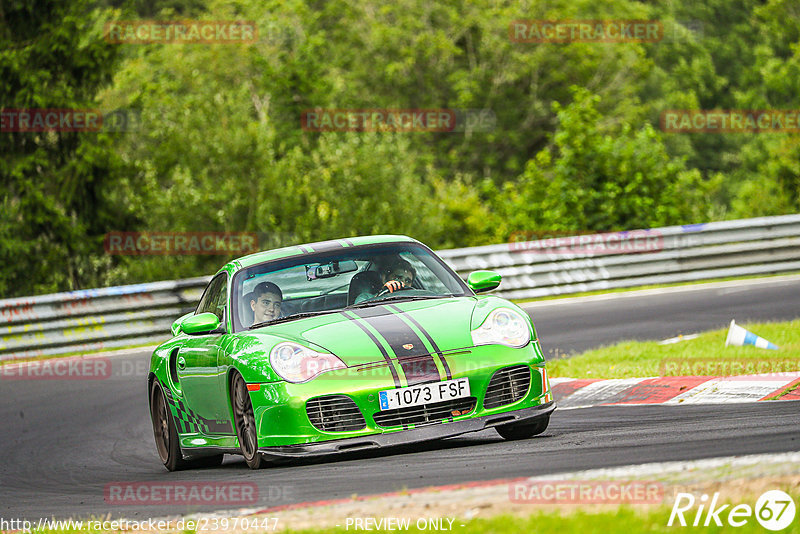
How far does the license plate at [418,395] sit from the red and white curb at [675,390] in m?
2.18

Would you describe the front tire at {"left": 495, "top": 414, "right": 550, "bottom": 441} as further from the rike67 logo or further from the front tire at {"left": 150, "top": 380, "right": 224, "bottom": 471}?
the rike67 logo

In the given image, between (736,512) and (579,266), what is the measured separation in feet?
48.1

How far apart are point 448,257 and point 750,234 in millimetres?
4817

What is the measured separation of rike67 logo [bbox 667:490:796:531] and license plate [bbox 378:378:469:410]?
8.27 feet

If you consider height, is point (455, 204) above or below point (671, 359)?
below

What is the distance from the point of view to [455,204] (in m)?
36.6

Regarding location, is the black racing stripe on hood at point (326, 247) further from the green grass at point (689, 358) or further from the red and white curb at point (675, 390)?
the green grass at point (689, 358)

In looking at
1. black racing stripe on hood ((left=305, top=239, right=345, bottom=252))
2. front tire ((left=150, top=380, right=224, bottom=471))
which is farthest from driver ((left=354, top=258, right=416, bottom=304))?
front tire ((left=150, top=380, right=224, bottom=471))

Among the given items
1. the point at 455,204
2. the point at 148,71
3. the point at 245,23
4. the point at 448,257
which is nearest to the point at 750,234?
the point at 448,257

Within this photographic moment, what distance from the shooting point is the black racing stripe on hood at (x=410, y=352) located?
6.74 metres

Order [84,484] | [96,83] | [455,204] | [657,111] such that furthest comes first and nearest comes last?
[657,111] < [455,204] < [96,83] < [84,484]

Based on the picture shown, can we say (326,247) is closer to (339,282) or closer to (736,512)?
(339,282)

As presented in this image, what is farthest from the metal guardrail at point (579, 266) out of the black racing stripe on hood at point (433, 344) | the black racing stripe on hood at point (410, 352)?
the black racing stripe on hood at point (410, 352)

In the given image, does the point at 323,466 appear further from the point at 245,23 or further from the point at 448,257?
the point at 245,23
